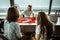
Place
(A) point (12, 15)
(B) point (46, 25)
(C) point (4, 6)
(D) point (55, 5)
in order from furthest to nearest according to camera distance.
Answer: (C) point (4, 6)
(D) point (55, 5)
(A) point (12, 15)
(B) point (46, 25)

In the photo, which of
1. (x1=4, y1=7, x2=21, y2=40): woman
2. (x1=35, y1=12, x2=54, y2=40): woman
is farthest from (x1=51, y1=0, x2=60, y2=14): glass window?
(x1=4, y1=7, x2=21, y2=40): woman

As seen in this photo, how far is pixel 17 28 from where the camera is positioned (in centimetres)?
304

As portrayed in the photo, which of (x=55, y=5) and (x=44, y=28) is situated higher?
(x=55, y=5)

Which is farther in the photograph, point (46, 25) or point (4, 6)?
point (4, 6)

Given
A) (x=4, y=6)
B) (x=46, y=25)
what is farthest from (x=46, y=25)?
(x=4, y=6)

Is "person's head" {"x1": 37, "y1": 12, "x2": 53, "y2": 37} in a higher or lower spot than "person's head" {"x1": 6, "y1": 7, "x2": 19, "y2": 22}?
lower

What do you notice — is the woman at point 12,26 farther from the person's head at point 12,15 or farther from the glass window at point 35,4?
the glass window at point 35,4

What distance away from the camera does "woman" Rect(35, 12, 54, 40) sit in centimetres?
299

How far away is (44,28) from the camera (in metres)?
2.98

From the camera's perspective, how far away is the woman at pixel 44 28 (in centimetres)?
299

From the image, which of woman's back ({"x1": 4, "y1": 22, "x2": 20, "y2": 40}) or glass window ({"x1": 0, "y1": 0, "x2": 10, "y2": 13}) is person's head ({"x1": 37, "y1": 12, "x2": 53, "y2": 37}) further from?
glass window ({"x1": 0, "y1": 0, "x2": 10, "y2": 13})

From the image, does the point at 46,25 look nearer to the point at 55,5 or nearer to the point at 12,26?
the point at 12,26

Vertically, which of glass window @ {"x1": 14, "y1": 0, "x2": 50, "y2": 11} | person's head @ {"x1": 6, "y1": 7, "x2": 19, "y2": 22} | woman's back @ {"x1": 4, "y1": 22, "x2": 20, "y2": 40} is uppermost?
glass window @ {"x1": 14, "y1": 0, "x2": 50, "y2": 11}

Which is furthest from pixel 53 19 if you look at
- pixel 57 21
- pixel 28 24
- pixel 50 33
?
pixel 50 33
